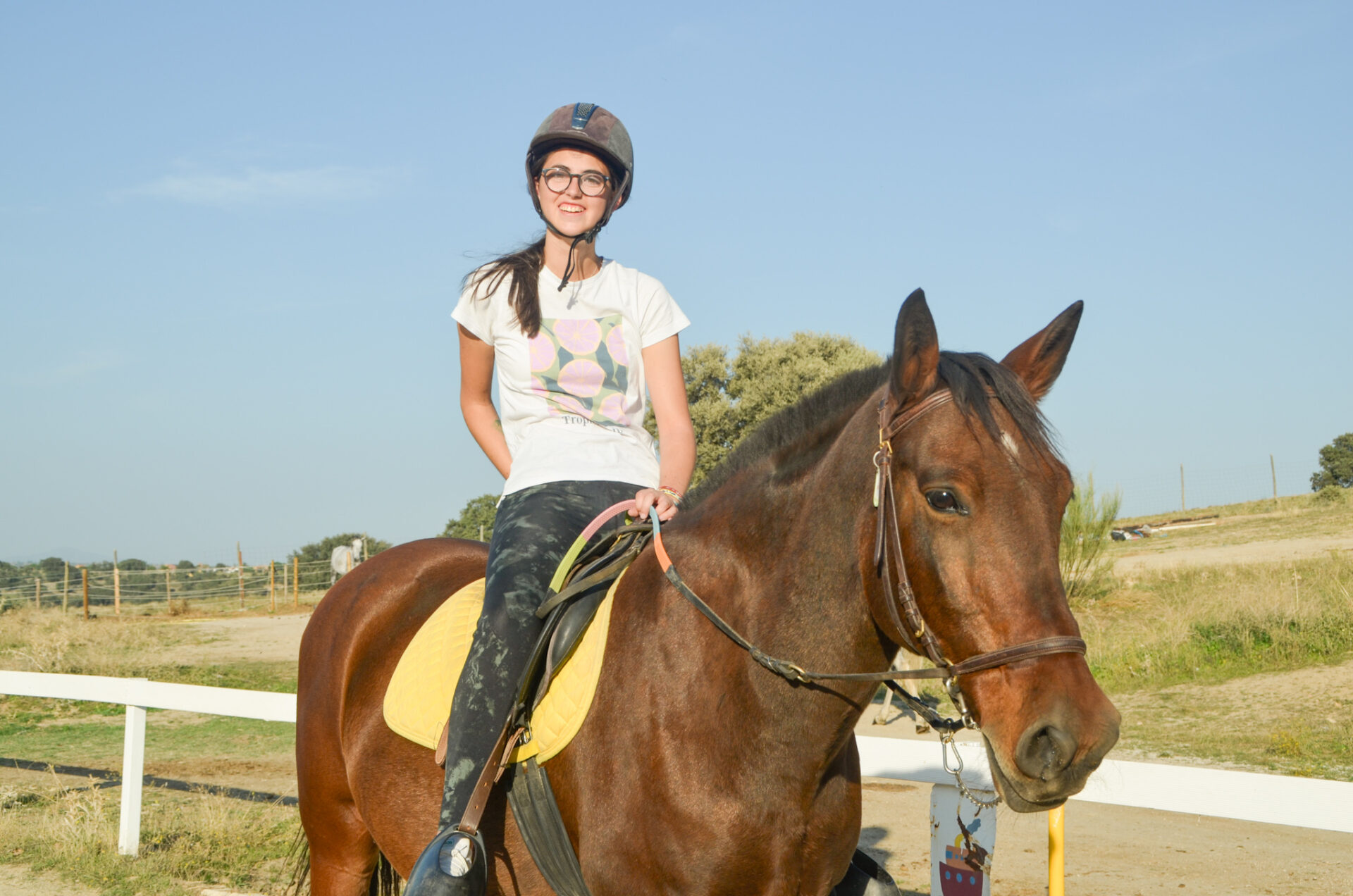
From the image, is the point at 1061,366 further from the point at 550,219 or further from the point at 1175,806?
the point at 1175,806

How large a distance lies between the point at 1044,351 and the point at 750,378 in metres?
31.4

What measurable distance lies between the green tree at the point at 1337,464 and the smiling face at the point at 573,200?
159ft

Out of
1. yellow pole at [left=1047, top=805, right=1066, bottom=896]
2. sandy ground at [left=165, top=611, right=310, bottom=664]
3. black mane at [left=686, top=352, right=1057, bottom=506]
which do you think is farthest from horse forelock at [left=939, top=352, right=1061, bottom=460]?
sandy ground at [left=165, top=611, right=310, bottom=664]

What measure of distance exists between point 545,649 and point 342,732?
1464mm

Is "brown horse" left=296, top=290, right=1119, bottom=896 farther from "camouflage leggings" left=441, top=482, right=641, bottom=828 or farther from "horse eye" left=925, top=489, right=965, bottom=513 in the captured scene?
"camouflage leggings" left=441, top=482, right=641, bottom=828

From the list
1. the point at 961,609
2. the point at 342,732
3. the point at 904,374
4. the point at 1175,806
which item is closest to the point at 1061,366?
the point at 904,374

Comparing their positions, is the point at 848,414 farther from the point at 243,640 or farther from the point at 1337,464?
the point at 1337,464

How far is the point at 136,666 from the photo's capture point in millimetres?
17344

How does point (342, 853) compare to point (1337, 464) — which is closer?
point (342, 853)

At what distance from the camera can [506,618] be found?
9.46 ft

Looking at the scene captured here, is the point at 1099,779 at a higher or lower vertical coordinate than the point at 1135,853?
higher

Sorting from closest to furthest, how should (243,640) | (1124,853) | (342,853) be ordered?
(342,853)
(1124,853)
(243,640)

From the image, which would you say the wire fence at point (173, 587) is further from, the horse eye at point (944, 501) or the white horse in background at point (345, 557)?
the horse eye at point (944, 501)

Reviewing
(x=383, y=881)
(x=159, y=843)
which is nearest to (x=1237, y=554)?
(x=159, y=843)
